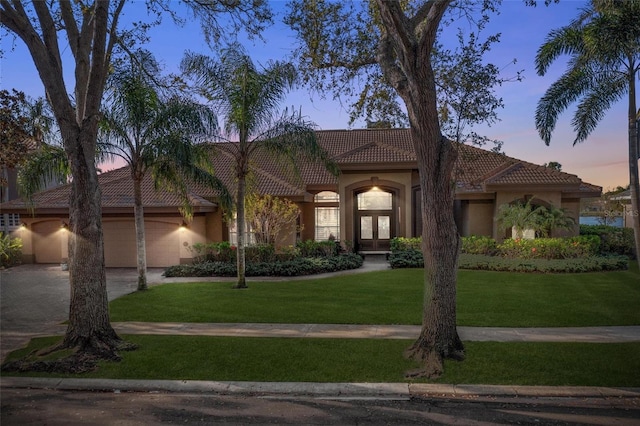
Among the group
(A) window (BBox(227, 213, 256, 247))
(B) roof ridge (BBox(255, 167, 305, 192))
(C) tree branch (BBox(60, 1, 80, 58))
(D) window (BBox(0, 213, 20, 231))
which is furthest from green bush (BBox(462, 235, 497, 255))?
(D) window (BBox(0, 213, 20, 231))

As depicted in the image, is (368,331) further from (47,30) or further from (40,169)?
(40,169)

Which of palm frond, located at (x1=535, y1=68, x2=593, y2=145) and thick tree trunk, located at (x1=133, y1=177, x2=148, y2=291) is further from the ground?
palm frond, located at (x1=535, y1=68, x2=593, y2=145)

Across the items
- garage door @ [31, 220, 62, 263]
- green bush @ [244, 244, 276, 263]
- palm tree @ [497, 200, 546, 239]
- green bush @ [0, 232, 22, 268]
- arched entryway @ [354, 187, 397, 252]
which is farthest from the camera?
arched entryway @ [354, 187, 397, 252]

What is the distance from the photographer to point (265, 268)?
1792cm

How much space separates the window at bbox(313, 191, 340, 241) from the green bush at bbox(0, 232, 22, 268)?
14.1 metres

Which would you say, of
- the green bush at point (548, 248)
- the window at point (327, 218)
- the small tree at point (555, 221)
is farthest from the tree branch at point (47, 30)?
the small tree at point (555, 221)

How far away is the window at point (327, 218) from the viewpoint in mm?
23281

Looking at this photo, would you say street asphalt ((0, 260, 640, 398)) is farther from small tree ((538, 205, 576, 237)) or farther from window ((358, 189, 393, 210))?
small tree ((538, 205, 576, 237))

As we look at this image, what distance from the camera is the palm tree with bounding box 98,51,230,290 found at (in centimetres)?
1375

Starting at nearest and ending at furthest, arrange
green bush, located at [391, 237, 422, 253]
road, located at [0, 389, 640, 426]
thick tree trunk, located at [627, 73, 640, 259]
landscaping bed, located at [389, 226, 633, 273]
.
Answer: road, located at [0, 389, 640, 426] → thick tree trunk, located at [627, 73, 640, 259] → landscaping bed, located at [389, 226, 633, 273] → green bush, located at [391, 237, 422, 253]

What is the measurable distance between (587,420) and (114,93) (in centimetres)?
1383

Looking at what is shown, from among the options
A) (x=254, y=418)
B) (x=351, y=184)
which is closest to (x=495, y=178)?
(x=351, y=184)

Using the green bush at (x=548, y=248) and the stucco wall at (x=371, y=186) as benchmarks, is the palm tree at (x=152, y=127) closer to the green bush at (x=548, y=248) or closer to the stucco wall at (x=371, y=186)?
the stucco wall at (x=371, y=186)

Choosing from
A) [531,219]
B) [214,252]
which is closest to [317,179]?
[214,252]
